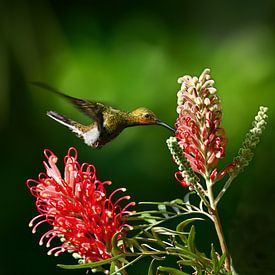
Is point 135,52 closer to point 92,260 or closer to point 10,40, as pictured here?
point 10,40

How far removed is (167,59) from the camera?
2.58 metres

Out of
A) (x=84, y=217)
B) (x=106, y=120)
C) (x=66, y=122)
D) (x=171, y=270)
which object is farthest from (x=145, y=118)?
(x=171, y=270)

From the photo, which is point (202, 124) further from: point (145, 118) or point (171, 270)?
point (145, 118)

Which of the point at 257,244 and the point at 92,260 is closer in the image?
the point at 257,244

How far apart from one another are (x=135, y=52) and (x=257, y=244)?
197 cm

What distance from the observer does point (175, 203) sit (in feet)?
2.91

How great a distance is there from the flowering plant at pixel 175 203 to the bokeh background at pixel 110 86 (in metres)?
1.14

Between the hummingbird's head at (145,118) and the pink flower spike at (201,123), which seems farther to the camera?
the hummingbird's head at (145,118)

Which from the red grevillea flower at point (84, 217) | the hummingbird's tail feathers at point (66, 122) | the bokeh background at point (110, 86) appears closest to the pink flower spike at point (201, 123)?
the red grevillea flower at point (84, 217)

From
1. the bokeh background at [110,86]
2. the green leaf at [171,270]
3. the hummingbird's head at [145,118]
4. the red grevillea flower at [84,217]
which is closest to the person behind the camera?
the green leaf at [171,270]

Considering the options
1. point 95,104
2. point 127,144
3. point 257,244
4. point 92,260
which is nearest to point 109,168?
point 127,144

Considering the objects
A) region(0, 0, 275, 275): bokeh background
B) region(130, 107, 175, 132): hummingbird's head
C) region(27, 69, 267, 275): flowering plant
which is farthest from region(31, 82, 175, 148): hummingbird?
region(0, 0, 275, 275): bokeh background

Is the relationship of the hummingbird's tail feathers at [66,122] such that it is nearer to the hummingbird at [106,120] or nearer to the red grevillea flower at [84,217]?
the hummingbird at [106,120]

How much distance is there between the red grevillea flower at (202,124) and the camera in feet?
2.88
